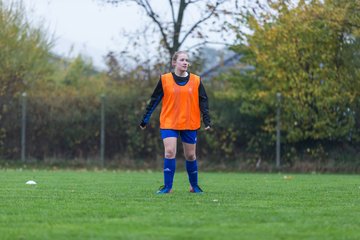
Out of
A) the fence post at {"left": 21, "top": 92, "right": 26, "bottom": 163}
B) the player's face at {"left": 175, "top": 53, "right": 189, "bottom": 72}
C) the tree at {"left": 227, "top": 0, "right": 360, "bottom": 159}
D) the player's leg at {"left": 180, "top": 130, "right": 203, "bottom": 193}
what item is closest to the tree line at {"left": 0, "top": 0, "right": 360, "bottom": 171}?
the tree at {"left": 227, "top": 0, "right": 360, "bottom": 159}

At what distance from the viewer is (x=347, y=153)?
26.0 m

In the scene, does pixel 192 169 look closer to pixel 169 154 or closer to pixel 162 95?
pixel 169 154

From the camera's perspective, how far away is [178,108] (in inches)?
469

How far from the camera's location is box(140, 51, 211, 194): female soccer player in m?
11.9

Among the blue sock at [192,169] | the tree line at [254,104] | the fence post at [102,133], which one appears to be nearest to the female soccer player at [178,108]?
the blue sock at [192,169]

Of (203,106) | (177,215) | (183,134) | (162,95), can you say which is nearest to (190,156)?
(183,134)

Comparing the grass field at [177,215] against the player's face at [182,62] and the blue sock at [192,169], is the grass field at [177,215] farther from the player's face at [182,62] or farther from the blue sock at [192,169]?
the player's face at [182,62]

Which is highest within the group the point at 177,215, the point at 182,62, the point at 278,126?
the point at 182,62

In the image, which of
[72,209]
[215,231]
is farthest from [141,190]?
[215,231]

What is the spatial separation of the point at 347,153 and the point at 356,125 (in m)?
0.89

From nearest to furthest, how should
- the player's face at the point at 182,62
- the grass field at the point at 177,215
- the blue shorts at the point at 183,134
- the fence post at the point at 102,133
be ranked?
the grass field at the point at 177,215
the player's face at the point at 182,62
the blue shorts at the point at 183,134
the fence post at the point at 102,133

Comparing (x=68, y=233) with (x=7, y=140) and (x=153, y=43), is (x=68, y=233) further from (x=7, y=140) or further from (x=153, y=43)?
(x=153, y=43)

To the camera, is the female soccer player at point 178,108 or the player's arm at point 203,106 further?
the player's arm at point 203,106

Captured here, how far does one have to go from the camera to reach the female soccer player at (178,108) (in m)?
11.9
